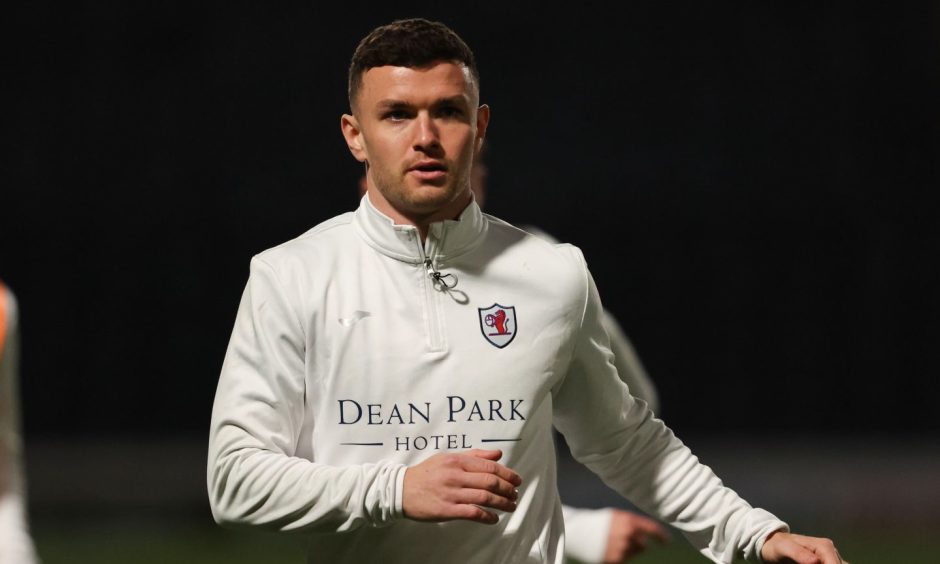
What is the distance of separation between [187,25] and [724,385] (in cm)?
446

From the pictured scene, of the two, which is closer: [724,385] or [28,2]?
[724,385]

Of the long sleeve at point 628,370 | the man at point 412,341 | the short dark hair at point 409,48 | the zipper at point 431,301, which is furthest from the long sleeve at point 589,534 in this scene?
the short dark hair at point 409,48

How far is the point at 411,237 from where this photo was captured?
215cm

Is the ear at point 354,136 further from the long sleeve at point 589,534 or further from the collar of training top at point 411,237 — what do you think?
the long sleeve at point 589,534

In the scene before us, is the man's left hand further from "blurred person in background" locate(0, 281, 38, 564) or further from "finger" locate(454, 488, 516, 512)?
"blurred person in background" locate(0, 281, 38, 564)

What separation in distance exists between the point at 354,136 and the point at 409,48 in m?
0.19

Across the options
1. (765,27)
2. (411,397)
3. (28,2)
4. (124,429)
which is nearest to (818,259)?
(765,27)

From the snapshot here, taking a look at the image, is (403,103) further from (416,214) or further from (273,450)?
(273,450)

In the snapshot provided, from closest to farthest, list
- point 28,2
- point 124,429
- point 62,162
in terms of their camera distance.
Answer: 1. point 124,429
2. point 62,162
3. point 28,2

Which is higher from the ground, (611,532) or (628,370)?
(628,370)

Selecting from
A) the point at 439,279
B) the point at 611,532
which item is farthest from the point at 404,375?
the point at 611,532

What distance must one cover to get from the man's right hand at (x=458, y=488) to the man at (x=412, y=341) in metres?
0.09

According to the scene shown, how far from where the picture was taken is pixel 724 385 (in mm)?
8680

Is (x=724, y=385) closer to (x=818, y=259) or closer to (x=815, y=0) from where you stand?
(x=818, y=259)
